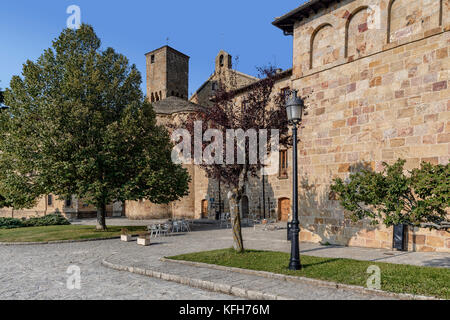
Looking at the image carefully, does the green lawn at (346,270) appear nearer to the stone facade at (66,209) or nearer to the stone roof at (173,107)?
the stone roof at (173,107)

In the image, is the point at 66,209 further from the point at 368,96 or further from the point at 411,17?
the point at 411,17

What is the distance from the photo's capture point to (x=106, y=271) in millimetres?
8461

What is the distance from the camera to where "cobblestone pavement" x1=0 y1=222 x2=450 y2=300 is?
242 inches

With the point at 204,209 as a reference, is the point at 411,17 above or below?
above

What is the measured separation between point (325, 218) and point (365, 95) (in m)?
4.61

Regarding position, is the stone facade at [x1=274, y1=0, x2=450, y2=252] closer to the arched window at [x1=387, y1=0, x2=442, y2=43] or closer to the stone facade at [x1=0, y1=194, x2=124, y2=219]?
the arched window at [x1=387, y1=0, x2=442, y2=43]

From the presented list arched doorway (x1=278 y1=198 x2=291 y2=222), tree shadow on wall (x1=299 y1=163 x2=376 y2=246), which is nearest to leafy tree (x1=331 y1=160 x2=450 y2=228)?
tree shadow on wall (x1=299 y1=163 x2=376 y2=246)

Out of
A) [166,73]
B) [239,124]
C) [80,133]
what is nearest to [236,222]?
[239,124]

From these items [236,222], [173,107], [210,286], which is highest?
[173,107]

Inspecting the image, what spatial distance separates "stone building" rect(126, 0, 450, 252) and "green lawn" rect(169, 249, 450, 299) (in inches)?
119

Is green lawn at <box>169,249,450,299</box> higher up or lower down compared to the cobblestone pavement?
higher up

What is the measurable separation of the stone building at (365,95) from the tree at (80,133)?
7830 mm
